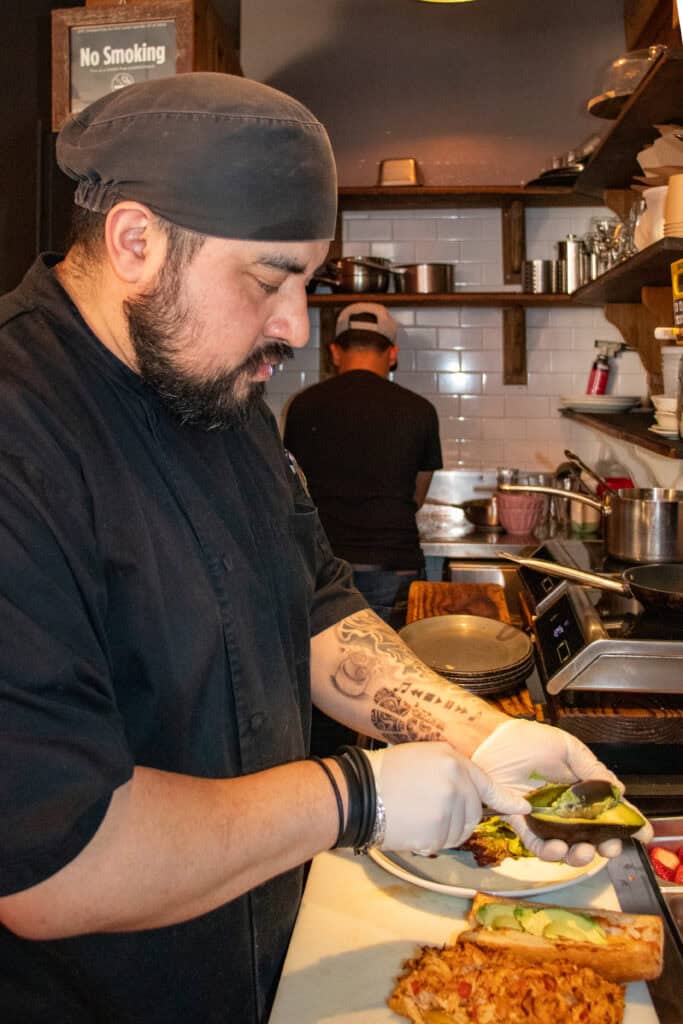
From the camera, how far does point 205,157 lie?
1126 millimetres

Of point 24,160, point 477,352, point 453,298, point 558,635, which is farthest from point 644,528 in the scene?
point 477,352

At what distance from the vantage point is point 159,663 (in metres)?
1.11

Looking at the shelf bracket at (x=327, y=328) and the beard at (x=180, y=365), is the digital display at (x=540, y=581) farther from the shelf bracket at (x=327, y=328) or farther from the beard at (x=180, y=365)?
the shelf bracket at (x=327, y=328)

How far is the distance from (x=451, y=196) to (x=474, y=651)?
3.48 m

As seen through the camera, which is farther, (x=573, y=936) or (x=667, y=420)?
(x=667, y=420)

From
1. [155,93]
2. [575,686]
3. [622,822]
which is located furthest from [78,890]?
[575,686]

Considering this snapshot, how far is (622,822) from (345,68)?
4661 mm

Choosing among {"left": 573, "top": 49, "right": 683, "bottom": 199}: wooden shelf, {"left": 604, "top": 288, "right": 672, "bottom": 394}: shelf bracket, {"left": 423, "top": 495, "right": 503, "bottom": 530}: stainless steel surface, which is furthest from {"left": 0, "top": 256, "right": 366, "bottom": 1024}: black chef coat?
{"left": 423, "top": 495, "right": 503, "bottom": 530}: stainless steel surface

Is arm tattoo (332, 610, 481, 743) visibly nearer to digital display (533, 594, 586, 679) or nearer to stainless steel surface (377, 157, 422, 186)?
digital display (533, 594, 586, 679)

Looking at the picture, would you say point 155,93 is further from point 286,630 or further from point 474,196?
point 474,196

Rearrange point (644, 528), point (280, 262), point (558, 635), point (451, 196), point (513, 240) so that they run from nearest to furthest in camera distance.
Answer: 1. point (280, 262)
2. point (558, 635)
3. point (644, 528)
4. point (451, 196)
5. point (513, 240)

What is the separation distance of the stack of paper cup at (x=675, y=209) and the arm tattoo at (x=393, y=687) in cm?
111

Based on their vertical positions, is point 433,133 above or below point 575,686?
above

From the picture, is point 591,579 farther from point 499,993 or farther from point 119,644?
point 119,644
